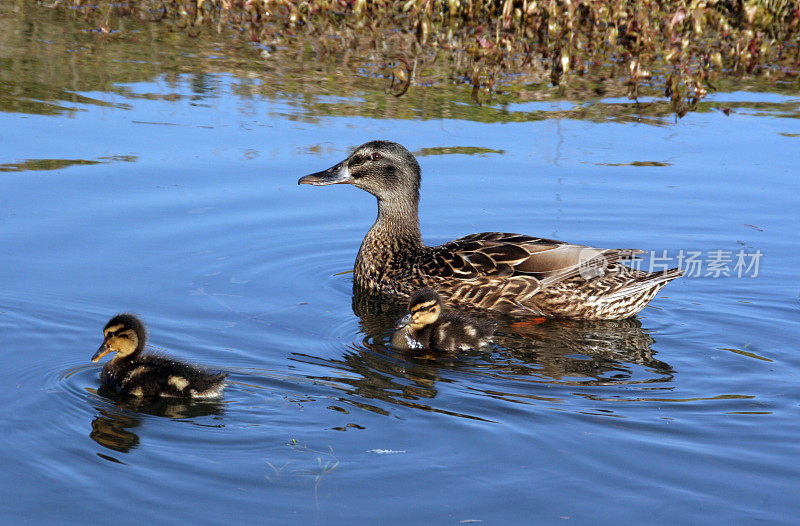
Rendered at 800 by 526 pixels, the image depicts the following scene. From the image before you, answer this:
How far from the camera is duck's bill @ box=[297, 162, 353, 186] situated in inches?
275

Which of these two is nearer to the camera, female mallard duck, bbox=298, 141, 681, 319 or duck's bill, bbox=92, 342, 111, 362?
duck's bill, bbox=92, 342, 111, 362

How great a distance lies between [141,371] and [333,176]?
8.99ft

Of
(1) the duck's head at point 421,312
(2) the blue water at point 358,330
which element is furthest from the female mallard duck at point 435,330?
(2) the blue water at point 358,330

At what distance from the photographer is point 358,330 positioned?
5848 millimetres

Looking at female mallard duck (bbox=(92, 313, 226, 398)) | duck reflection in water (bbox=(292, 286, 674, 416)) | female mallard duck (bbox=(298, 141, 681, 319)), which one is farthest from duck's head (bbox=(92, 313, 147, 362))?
female mallard duck (bbox=(298, 141, 681, 319))

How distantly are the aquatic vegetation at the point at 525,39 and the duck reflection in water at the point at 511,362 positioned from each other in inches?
173

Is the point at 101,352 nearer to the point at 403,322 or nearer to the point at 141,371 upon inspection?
the point at 141,371

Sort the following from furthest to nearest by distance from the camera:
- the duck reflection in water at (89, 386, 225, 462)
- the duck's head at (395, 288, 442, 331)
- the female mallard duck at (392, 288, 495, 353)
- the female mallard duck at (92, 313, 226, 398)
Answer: the duck's head at (395, 288, 442, 331) → the female mallard duck at (392, 288, 495, 353) → the female mallard duck at (92, 313, 226, 398) → the duck reflection in water at (89, 386, 225, 462)

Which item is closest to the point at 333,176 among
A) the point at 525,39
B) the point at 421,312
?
the point at 421,312

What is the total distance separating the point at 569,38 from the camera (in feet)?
37.4

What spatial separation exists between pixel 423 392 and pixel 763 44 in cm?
827

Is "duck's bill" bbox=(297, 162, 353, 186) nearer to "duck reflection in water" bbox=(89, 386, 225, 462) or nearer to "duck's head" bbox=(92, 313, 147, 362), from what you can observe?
"duck's head" bbox=(92, 313, 147, 362)

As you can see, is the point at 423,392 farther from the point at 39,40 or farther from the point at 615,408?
the point at 39,40

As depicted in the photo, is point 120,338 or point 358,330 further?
point 358,330
